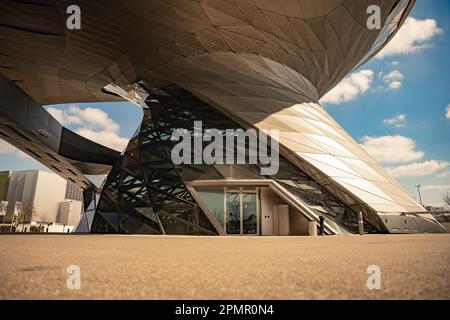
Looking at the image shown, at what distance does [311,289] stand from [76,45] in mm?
19435

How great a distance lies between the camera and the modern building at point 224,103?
12836 mm

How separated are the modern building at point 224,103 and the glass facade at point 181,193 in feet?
0.20

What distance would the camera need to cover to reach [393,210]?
40.8ft

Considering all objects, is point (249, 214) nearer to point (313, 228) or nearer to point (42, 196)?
point (313, 228)

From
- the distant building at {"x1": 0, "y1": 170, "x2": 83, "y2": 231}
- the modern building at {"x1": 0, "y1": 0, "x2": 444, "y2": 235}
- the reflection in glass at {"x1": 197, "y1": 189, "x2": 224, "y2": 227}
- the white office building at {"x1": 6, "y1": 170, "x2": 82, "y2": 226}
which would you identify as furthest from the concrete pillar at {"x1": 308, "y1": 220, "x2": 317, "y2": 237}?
the distant building at {"x1": 0, "y1": 170, "x2": 83, "y2": 231}

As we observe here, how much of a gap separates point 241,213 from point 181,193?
305 centimetres

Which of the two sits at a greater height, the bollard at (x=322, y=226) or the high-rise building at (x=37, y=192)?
the high-rise building at (x=37, y=192)

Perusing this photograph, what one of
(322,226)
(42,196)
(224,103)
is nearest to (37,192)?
(42,196)

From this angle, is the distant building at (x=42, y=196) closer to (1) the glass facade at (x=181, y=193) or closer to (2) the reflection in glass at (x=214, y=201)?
(1) the glass facade at (x=181, y=193)

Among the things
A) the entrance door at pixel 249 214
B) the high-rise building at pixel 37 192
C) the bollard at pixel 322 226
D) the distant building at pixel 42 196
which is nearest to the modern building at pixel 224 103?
the entrance door at pixel 249 214

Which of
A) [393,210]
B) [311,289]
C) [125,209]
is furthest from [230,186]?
[311,289]

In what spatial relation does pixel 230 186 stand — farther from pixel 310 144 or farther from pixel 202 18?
pixel 202 18

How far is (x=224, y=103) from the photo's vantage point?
1534cm

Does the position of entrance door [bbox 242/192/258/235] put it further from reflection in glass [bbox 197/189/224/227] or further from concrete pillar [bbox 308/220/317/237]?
concrete pillar [bbox 308/220/317/237]
